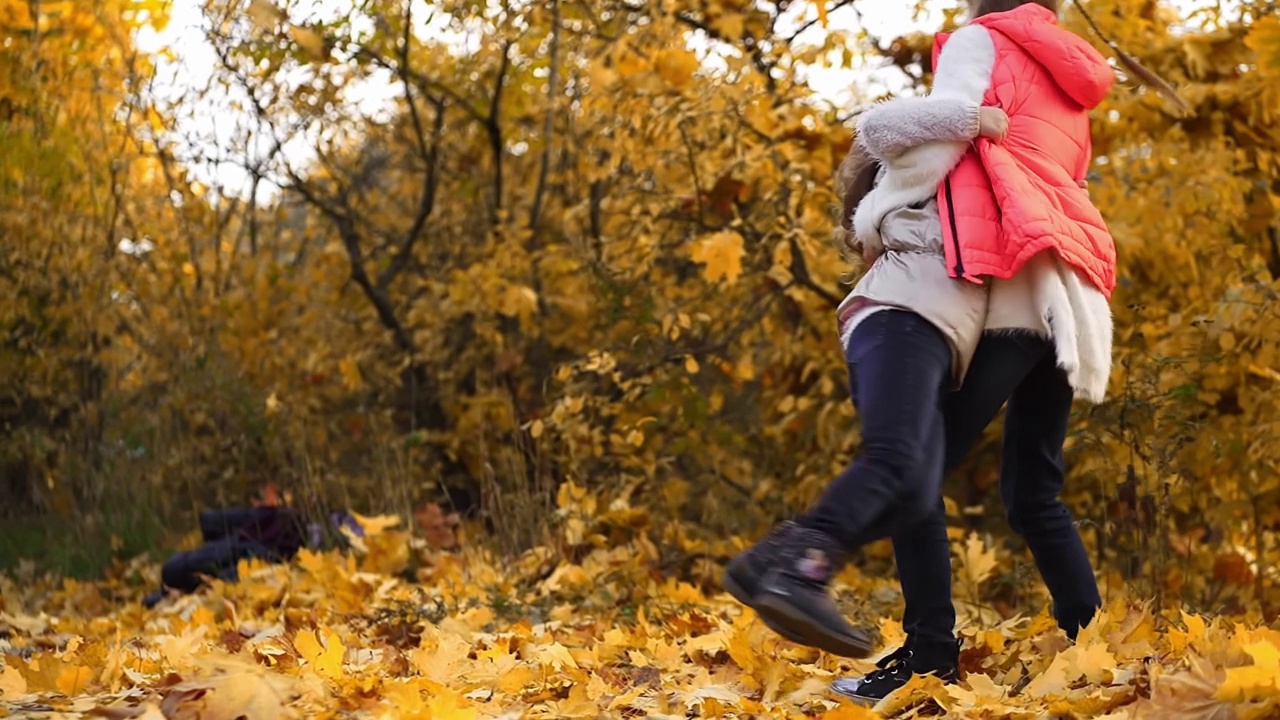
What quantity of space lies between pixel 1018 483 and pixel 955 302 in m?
0.52

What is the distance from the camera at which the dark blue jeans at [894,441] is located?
2.48m

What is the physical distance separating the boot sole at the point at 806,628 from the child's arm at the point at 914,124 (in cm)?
90

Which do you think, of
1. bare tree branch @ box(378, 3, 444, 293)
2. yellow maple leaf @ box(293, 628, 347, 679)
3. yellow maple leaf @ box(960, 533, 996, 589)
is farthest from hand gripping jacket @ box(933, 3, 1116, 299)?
bare tree branch @ box(378, 3, 444, 293)

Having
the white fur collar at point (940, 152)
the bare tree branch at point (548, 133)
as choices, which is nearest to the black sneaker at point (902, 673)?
the white fur collar at point (940, 152)

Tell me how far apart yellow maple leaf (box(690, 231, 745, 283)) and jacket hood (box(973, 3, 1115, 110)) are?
238 centimetres

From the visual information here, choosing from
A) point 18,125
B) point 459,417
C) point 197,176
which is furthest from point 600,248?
point 18,125

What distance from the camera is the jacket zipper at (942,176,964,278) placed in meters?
2.58

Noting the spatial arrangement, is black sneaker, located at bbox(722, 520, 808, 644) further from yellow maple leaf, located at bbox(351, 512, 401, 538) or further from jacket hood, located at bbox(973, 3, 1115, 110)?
yellow maple leaf, located at bbox(351, 512, 401, 538)

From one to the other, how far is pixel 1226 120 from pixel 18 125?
257 inches

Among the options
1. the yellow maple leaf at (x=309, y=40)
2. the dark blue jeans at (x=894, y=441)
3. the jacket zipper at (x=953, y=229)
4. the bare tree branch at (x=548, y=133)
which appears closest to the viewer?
the dark blue jeans at (x=894, y=441)

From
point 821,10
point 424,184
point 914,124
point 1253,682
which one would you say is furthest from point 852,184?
point 424,184

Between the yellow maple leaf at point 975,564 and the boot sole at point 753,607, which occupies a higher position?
the boot sole at point 753,607

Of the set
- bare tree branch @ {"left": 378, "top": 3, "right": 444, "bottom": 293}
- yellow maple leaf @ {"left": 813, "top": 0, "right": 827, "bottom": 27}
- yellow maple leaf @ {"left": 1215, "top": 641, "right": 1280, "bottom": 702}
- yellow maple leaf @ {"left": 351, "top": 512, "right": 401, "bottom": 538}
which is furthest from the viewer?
bare tree branch @ {"left": 378, "top": 3, "right": 444, "bottom": 293}

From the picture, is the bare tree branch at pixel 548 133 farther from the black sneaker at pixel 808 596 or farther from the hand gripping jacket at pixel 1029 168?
the black sneaker at pixel 808 596
